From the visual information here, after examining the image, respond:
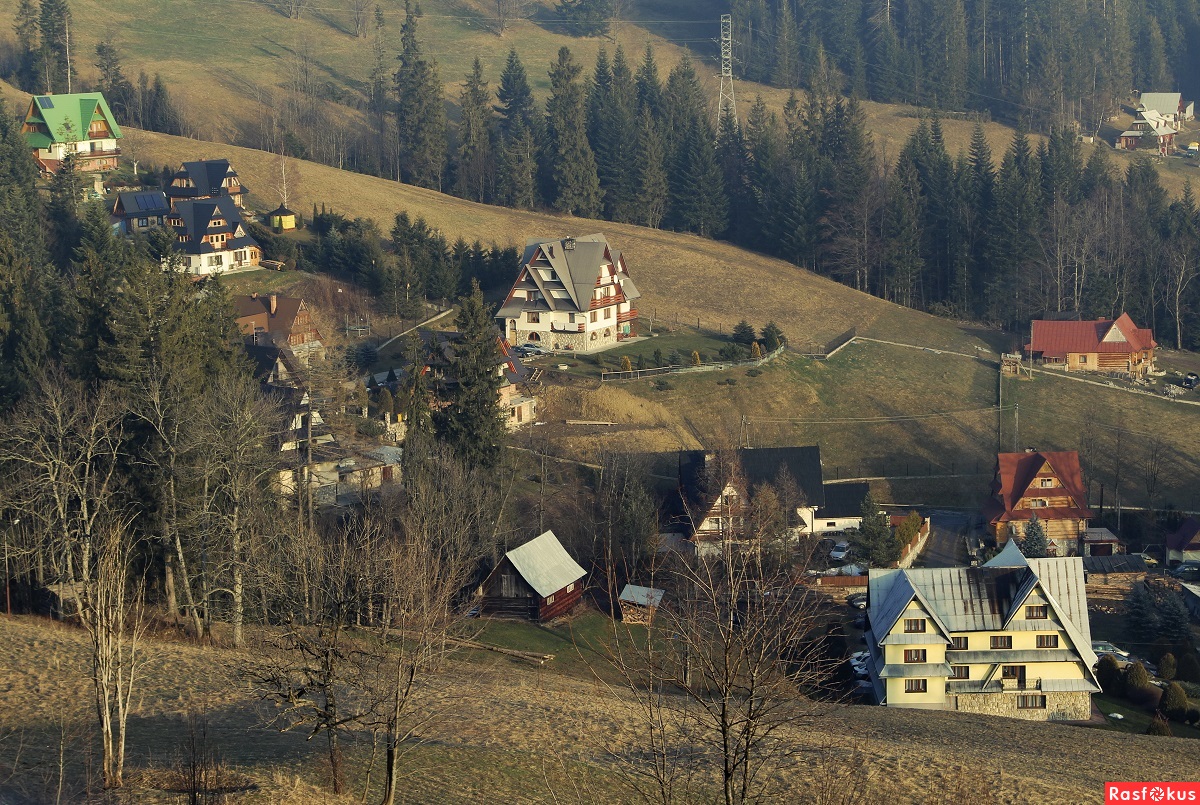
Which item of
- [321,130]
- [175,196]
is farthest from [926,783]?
[321,130]

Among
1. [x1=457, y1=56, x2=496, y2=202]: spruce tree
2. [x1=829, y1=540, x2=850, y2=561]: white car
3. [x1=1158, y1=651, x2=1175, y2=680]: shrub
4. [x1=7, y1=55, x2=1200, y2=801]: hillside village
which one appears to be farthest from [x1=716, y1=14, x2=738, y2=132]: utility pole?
[x1=1158, y1=651, x2=1175, y2=680]: shrub

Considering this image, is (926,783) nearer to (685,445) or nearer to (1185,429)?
(685,445)

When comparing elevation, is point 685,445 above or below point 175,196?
below

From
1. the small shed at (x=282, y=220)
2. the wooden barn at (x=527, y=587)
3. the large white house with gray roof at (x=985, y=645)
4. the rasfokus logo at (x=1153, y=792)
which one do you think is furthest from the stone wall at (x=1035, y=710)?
the small shed at (x=282, y=220)

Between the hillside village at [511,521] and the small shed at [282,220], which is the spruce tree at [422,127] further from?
the small shed at [282,220]

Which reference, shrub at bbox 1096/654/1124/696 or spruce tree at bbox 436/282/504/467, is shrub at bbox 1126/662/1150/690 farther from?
spruce tree at bbox 436/282/504/467

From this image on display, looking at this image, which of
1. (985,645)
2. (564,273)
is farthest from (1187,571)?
(564,273)
